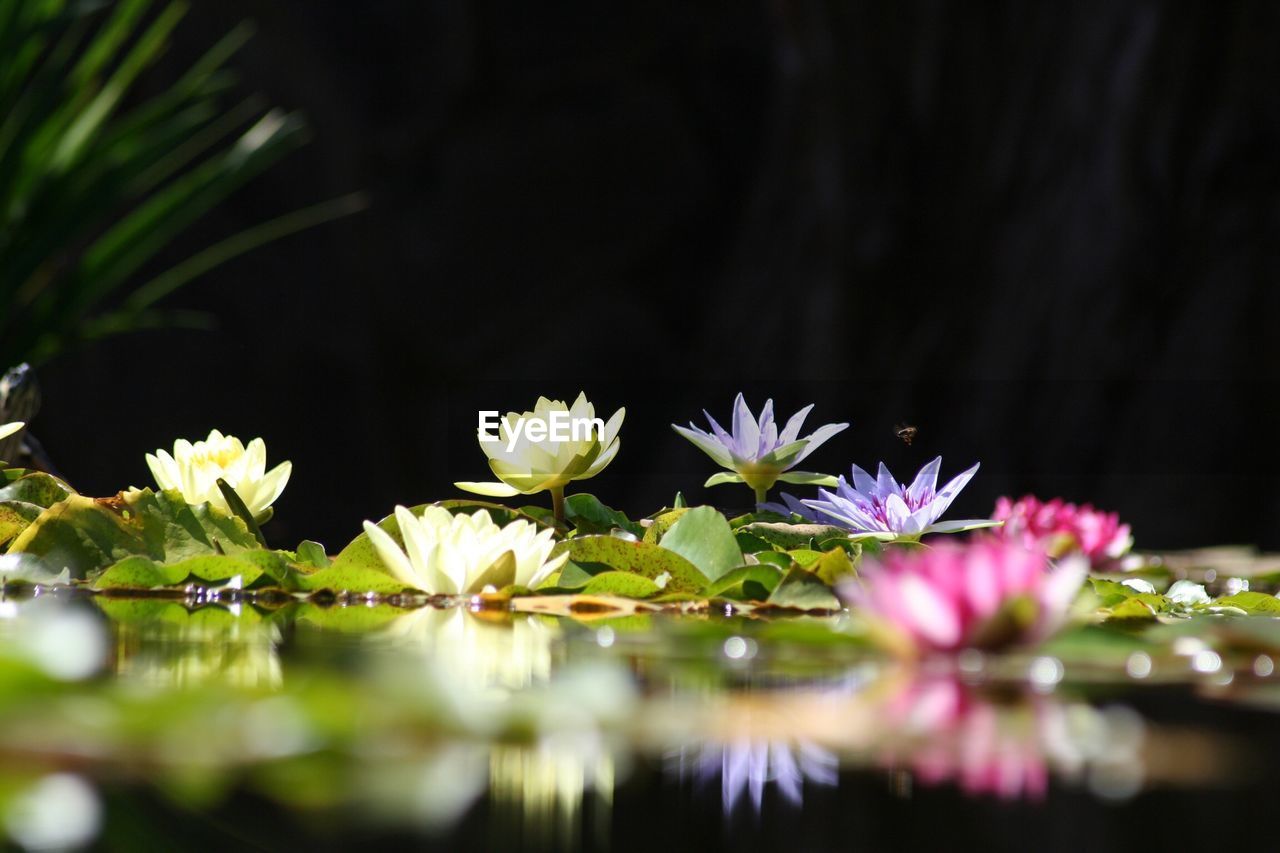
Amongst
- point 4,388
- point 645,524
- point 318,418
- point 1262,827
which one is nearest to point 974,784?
point 1262,827

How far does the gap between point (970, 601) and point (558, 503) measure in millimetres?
330

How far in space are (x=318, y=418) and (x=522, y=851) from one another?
3.66 meters

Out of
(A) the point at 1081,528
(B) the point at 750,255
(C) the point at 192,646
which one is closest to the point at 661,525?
(C) the point at 192,646

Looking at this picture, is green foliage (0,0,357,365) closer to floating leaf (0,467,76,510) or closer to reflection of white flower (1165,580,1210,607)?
floating leaf (0,467,76,510)

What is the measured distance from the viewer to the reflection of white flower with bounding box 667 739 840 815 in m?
0.20

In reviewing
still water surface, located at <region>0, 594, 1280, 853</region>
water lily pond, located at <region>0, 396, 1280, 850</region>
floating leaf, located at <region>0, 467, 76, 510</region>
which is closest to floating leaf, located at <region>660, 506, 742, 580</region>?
water lily pond, located at <region>0, 396, 1280, 850</region>

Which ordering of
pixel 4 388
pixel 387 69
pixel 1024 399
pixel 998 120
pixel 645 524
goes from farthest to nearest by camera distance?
pixel 387 69 < pixel 998 120 < pixel 1024 399 < pixel 4 388 < pixel 645 524

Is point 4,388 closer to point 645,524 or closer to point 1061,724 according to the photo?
point 645,524

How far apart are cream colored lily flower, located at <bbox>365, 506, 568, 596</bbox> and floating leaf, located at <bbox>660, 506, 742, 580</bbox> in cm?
6

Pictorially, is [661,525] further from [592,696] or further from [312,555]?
[592,696]

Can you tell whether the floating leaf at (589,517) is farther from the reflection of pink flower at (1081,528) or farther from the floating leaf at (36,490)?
the reflection of pink flower at (1081,528)

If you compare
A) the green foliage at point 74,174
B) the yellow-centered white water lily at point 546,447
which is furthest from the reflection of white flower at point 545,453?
the green foliage at point 74,174

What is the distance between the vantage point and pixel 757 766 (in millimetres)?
216

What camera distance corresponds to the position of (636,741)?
23 cm
